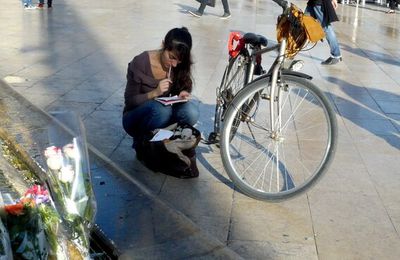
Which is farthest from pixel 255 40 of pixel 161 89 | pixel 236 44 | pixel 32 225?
pixel 32 225

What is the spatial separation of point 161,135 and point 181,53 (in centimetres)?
62

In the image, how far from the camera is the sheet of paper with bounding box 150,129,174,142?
4355 millimetres

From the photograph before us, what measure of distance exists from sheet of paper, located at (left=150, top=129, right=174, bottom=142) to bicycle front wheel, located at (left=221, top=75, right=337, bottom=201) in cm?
45

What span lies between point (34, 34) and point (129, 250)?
26.2 feet

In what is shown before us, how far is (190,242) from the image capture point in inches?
135

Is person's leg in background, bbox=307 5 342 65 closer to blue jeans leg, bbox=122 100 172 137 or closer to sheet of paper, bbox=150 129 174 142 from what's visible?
blue jeans leg, bbox=122 100 172 137

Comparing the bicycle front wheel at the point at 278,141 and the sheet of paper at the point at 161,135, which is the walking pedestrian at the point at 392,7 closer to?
the bicycle front wheel at the point at 278,141

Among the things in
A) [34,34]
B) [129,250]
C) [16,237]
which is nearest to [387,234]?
[129,250]

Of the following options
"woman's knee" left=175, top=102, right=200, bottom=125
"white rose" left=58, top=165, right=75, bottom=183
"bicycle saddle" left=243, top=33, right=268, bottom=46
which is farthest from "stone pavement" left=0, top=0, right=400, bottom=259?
"bicycle saddle" left=243, top=33, right=268, bottom=46

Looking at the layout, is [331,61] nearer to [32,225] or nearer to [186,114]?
[186,114]

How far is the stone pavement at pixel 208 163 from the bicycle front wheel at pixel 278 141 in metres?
0.17

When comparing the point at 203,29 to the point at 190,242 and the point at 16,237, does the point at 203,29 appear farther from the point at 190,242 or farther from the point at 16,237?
the point at 16,237

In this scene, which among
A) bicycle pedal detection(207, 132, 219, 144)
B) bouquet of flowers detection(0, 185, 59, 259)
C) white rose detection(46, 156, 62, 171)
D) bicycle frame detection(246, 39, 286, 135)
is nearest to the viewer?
bouquet of flowers detection(0, 185, 59, 259)

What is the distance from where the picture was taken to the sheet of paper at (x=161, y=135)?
436 cm
